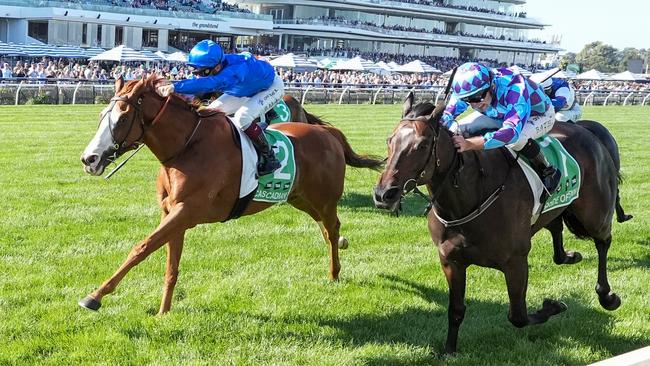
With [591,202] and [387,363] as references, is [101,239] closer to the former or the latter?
[387,363]

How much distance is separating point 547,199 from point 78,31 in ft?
153

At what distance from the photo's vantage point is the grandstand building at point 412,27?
72375 mm

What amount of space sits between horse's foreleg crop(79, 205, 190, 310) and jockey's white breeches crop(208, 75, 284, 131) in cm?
106

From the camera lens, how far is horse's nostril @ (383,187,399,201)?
3531 mm

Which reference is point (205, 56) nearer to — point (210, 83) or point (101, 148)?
point (210, 83)

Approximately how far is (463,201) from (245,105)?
223cm

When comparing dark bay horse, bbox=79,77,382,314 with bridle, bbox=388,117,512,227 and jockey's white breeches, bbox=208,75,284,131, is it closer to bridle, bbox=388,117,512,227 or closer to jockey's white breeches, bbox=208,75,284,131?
jockey's white breeches, bbox=208,75,284,131

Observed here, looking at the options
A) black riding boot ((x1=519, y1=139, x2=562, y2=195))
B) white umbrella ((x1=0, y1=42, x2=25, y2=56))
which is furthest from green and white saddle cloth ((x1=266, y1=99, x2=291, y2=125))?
white umbrella ((x1=0, y1=42, x2=25, y2=56))

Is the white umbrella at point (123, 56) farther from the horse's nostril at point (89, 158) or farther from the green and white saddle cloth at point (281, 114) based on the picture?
the horse's nostril at point (89, 158)

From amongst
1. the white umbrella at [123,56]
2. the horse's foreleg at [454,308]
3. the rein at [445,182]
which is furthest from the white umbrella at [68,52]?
the rein at [445,182]

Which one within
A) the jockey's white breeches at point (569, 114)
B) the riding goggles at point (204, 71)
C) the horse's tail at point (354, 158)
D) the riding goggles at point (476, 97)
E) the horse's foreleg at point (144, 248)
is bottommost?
the horse's foreleg at point (144, 248)

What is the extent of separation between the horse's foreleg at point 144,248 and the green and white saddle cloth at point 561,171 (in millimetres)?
2239

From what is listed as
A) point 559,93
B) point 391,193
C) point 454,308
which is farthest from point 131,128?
point 559,93

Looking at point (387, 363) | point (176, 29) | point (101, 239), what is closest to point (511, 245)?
A: point (387, 363)
